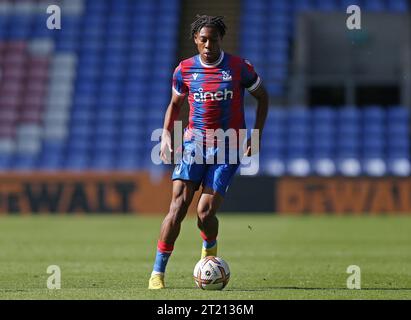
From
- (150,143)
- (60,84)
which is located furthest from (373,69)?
(60,84)

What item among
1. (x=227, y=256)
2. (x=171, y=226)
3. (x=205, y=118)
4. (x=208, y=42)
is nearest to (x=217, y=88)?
(x=205, y=118)

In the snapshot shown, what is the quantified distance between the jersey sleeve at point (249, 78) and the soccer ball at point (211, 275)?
169cm

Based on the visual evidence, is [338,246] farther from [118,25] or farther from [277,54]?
[118,25]

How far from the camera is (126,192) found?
23031 mm

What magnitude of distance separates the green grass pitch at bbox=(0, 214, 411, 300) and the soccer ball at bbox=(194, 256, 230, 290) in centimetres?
10

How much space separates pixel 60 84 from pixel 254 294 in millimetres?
19666

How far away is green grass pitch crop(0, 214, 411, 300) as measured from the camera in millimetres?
9109

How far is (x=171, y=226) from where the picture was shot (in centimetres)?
931

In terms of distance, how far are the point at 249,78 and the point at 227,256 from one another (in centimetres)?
460

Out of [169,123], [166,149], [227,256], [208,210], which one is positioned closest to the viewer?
[208,210]

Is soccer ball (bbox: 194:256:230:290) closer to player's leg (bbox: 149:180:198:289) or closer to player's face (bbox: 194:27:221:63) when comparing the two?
player's leg (bbox: 149:180:198:289)

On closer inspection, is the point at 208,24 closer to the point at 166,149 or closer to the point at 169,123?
the point at 169,123

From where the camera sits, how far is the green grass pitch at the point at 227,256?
911 cm
